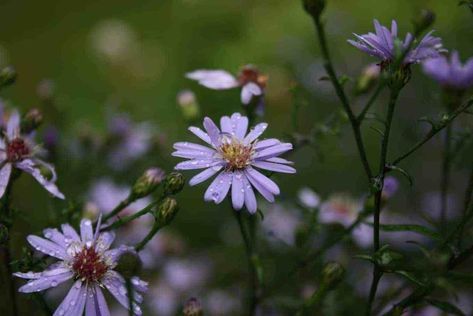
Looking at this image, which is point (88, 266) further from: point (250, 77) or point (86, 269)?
point (250, 77)

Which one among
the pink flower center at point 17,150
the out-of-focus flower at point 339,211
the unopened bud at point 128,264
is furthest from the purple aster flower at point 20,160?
the out-of-focus flower at point 339,211

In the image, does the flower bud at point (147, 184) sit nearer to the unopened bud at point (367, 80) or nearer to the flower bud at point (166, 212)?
the flower bud at point (166, 212)

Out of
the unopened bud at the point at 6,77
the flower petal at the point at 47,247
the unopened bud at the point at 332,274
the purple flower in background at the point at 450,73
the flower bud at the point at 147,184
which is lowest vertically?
the flower petal at the point at 47,247

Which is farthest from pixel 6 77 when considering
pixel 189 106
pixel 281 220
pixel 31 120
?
pixel 281 220

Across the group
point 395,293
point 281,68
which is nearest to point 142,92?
point 281,68

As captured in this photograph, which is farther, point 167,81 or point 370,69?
point 167,81

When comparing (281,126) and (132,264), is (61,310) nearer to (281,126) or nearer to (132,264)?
(132,264)
